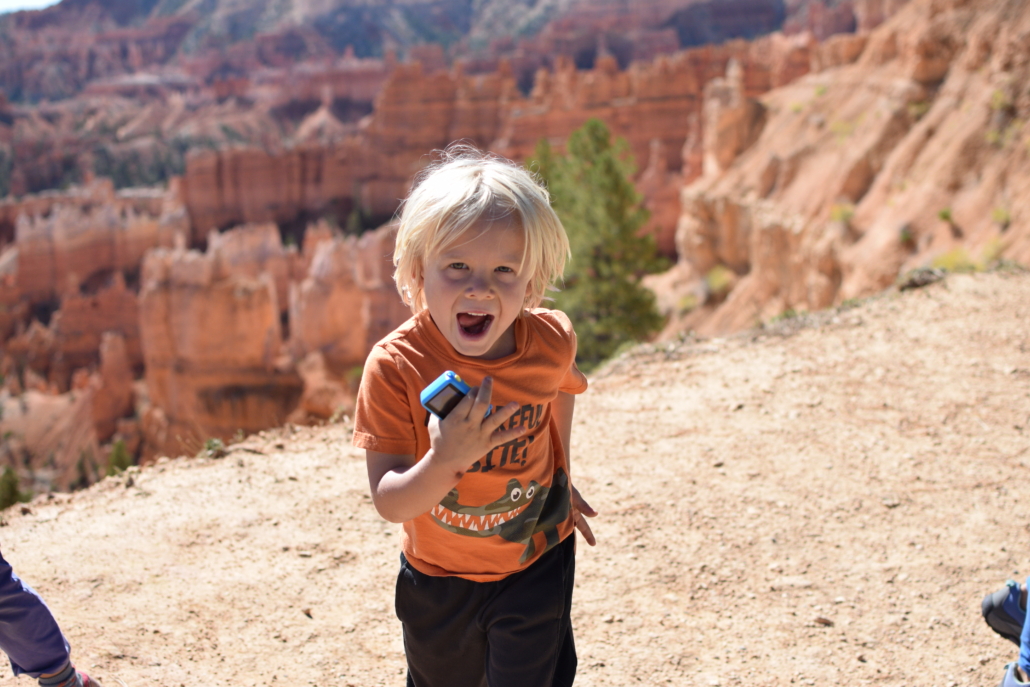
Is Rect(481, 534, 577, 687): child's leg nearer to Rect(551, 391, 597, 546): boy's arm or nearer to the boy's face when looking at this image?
Rect(551, 391, 597, 546): boy's arm

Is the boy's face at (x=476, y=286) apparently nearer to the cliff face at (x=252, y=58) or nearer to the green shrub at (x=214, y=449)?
the green shrub at (x=214, y=449)

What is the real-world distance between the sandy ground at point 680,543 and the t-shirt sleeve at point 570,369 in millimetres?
1180

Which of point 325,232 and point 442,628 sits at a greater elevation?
point 442,628

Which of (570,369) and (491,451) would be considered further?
(570,369)

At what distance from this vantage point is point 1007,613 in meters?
2.72

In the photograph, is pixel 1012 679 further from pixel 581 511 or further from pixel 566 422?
pixel 566 422

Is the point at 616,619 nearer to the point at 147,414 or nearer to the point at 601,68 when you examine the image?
the point at 147,414

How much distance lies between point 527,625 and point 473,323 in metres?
0.79

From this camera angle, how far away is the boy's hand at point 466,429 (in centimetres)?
161

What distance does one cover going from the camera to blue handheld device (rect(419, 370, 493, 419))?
160cm

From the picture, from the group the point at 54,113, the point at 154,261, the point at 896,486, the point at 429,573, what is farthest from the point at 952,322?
the point at 54,113

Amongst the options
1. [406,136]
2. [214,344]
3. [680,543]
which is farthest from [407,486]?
[406,136]

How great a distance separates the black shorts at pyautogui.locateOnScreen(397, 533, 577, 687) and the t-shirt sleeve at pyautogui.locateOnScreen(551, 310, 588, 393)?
0.49m

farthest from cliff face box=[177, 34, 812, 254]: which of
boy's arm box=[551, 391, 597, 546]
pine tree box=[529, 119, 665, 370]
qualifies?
A: boy's arm box=[551, 391, 597, 546]
